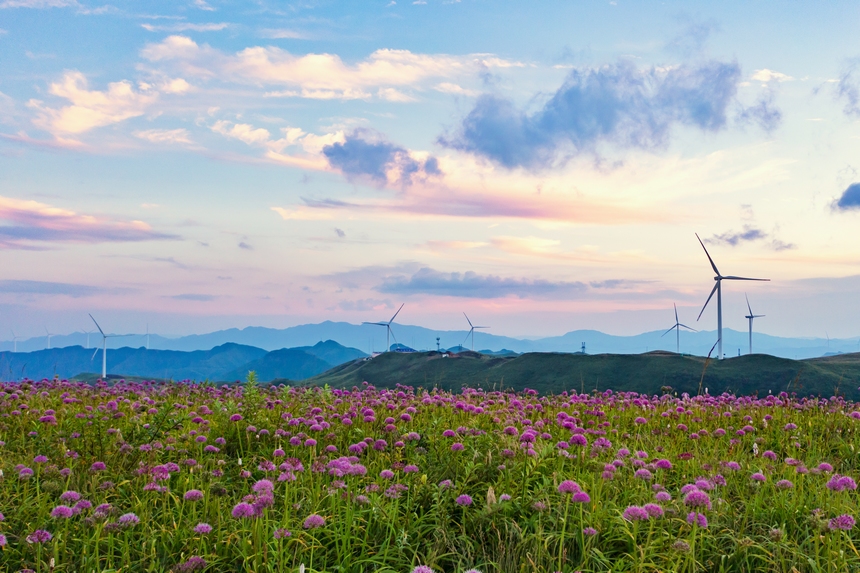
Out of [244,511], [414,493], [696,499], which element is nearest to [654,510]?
[696,499]

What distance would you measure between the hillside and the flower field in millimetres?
41193

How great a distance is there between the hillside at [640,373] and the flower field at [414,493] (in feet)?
135

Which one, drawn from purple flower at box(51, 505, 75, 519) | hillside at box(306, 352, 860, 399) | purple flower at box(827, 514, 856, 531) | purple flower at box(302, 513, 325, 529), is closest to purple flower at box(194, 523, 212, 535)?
purple flower at box(302, 513, 325, 529)

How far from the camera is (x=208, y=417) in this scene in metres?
11.3

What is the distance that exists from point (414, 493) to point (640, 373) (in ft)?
242

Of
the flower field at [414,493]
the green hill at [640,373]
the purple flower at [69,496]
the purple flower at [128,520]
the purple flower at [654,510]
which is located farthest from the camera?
the green hill at [640,373]

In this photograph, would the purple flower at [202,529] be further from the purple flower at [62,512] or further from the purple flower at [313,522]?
the purple flower at [62,512]

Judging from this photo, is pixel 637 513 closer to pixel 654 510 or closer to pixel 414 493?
pixel 654 510

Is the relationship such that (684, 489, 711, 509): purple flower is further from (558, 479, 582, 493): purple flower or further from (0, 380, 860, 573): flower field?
(558, 479, 582, 493): purple flower

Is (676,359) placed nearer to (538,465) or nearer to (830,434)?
(830,434)

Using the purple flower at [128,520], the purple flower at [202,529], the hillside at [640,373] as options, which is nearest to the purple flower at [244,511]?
the purple flower at [202,529]

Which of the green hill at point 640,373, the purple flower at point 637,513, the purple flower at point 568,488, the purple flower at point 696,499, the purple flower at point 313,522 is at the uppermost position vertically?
the purple flower at point 568,488

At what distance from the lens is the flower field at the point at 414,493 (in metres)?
5.75

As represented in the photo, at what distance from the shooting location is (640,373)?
75938mm
